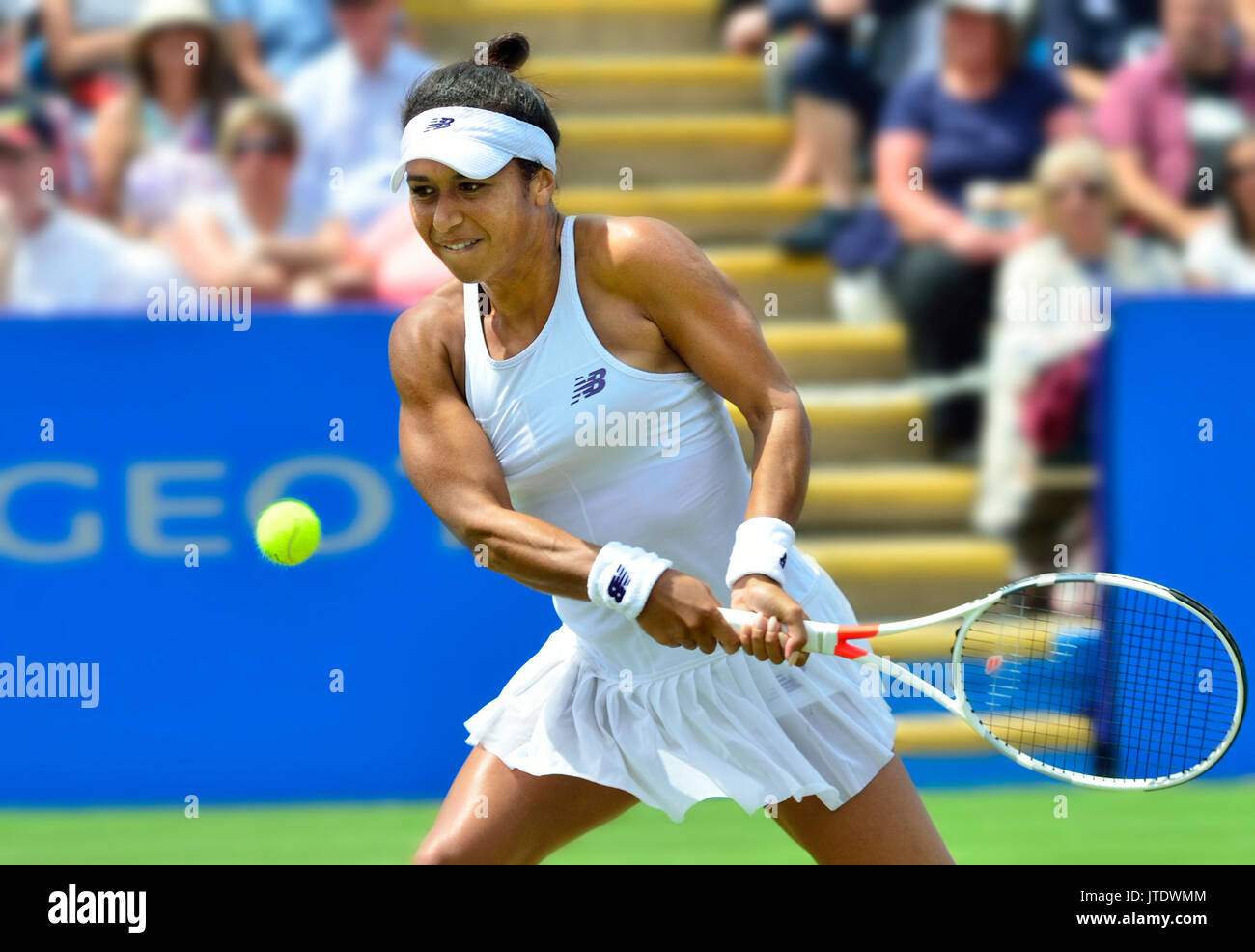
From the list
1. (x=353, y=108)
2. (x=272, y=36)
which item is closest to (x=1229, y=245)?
(x=353, y=108)

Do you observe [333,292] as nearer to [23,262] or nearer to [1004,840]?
[23,262]

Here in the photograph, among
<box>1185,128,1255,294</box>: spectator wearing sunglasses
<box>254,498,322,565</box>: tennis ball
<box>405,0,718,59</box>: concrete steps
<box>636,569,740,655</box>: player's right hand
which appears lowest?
<box>636,569,740,655</box>: player's right hand

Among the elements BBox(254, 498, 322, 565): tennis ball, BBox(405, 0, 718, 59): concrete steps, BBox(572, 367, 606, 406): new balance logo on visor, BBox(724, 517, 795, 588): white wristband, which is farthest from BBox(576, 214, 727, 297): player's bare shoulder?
BBox(405, 0, 718, 59): concrete steps

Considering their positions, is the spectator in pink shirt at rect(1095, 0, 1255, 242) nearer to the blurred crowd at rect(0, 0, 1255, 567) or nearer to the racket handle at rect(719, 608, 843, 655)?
the blurred crowd at rect(0, 0, 1255, 567)

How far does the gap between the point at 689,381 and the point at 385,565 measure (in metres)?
2.69

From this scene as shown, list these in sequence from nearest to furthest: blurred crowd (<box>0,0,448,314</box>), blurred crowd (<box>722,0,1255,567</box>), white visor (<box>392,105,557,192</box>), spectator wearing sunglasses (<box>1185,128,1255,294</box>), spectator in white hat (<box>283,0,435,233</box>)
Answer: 1. white visor (<box>392,105,557,192</box>)
2. blurred crowd (<box>722,0,1255,567</box>)
3. blurred crowd (<box>0,0,448,314</box>)
4. spectator in white hat (<box>283,0,435,233</box>)
5. spectator wearing sunglasses (<box>1185,128,1255,294</box>)

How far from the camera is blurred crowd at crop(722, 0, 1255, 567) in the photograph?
700 centimetres

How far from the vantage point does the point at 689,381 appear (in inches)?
135

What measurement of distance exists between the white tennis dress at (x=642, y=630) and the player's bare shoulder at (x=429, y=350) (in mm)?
32

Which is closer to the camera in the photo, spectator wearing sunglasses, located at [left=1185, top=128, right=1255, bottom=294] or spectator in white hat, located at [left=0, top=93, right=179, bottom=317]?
spectator in white hat, located at [left=0, top=93, right=179, bottom=317]

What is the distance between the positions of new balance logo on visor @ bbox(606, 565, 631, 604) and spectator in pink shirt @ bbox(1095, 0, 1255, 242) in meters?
4.76

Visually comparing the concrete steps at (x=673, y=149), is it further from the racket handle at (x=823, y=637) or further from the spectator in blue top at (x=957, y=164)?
the racket handle at (x=823, y=637)

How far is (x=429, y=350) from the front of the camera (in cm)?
344

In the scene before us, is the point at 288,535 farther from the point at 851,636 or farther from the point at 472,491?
the point at 851,636
